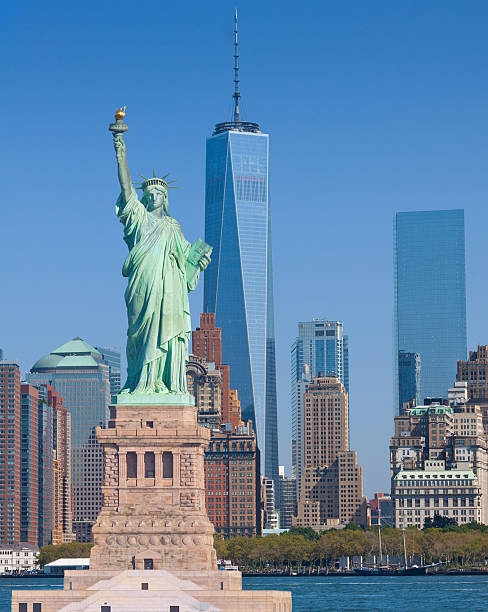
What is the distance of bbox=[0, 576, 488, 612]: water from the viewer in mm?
109875

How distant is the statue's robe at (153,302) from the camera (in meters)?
76.8

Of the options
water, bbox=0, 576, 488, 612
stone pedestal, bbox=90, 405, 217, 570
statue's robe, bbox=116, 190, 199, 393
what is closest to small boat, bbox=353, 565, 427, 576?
water, bbox=0, 576, 488, 612

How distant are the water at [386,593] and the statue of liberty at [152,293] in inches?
1228

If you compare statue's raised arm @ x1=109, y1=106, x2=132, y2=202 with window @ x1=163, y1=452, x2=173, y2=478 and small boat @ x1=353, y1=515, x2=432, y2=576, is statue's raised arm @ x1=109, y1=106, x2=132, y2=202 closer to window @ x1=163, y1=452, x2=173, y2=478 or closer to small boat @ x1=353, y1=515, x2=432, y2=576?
window @ x1=163, y1=452, x2=173, y2=478

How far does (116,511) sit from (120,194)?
1526 centimetres

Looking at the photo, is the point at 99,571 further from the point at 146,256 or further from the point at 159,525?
the point at 146,256

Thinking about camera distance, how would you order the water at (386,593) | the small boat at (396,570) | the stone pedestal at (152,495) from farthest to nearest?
1. the small boat at (396,570)
2. the water at (386,593)
3. the stone pedestal at (152,495)

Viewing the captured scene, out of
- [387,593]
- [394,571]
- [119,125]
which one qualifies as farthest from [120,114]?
[394,571]

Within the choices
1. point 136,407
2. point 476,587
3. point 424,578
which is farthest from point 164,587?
point 424,578

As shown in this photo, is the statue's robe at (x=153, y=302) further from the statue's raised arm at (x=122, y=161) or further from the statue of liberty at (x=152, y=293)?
the statue's raised arm at (x=122, y=161)

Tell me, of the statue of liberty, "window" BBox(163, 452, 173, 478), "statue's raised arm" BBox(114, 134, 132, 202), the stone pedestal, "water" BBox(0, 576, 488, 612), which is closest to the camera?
the stone pedestal

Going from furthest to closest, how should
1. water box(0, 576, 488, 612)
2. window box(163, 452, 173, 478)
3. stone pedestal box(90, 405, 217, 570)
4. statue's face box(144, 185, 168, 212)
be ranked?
water box(0, 576, 488, 612) → statue's face box(144, 185, 168, 212) → window box(163, 452, 173, 478) → stone pedestal box(90, 405, 217, 570)

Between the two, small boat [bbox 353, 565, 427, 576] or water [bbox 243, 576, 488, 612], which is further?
small boat [bbox 353, 565, 427, 576]

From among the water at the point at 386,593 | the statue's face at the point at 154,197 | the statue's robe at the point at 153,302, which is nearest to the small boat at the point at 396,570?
the water at the point at 386,593
